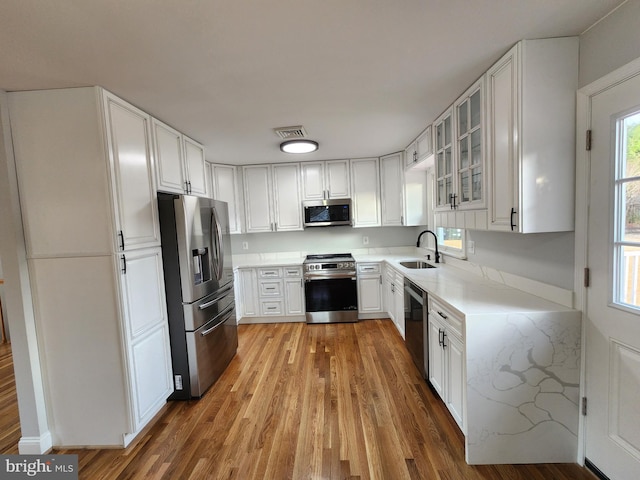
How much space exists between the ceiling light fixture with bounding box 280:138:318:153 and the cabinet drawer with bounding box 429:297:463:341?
80.0 inches

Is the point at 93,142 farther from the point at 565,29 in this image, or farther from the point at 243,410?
the point at 565,29

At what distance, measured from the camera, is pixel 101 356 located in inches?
69.7

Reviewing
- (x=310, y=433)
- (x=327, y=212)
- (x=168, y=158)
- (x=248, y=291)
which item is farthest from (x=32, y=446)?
(x=327, y=212)

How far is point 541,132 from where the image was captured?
1458mm

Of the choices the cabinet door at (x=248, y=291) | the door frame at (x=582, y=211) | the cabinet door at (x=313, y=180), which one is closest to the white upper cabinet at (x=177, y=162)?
the cabinet door at (x=248, y=291)

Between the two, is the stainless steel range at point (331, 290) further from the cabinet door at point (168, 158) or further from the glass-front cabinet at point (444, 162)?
the cabinet door at point (168, 158)

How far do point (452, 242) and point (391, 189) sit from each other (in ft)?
3.94

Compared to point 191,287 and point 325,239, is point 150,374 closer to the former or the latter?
point 191,287

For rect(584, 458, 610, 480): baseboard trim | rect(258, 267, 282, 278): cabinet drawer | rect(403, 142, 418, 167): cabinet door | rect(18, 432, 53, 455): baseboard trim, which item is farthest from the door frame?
rect(18, 432, 53, 455): baseboard trim

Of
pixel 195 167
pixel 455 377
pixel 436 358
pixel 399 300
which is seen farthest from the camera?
pixel 399 300

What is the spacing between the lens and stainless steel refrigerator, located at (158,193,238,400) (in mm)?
2162

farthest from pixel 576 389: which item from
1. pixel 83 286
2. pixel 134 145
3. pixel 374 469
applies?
pixel 134 145

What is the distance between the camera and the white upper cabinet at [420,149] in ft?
8.81

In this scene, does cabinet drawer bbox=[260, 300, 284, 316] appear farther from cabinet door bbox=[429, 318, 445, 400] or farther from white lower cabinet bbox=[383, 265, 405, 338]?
cabinet door bbox=[429, 318, 445, 400]
